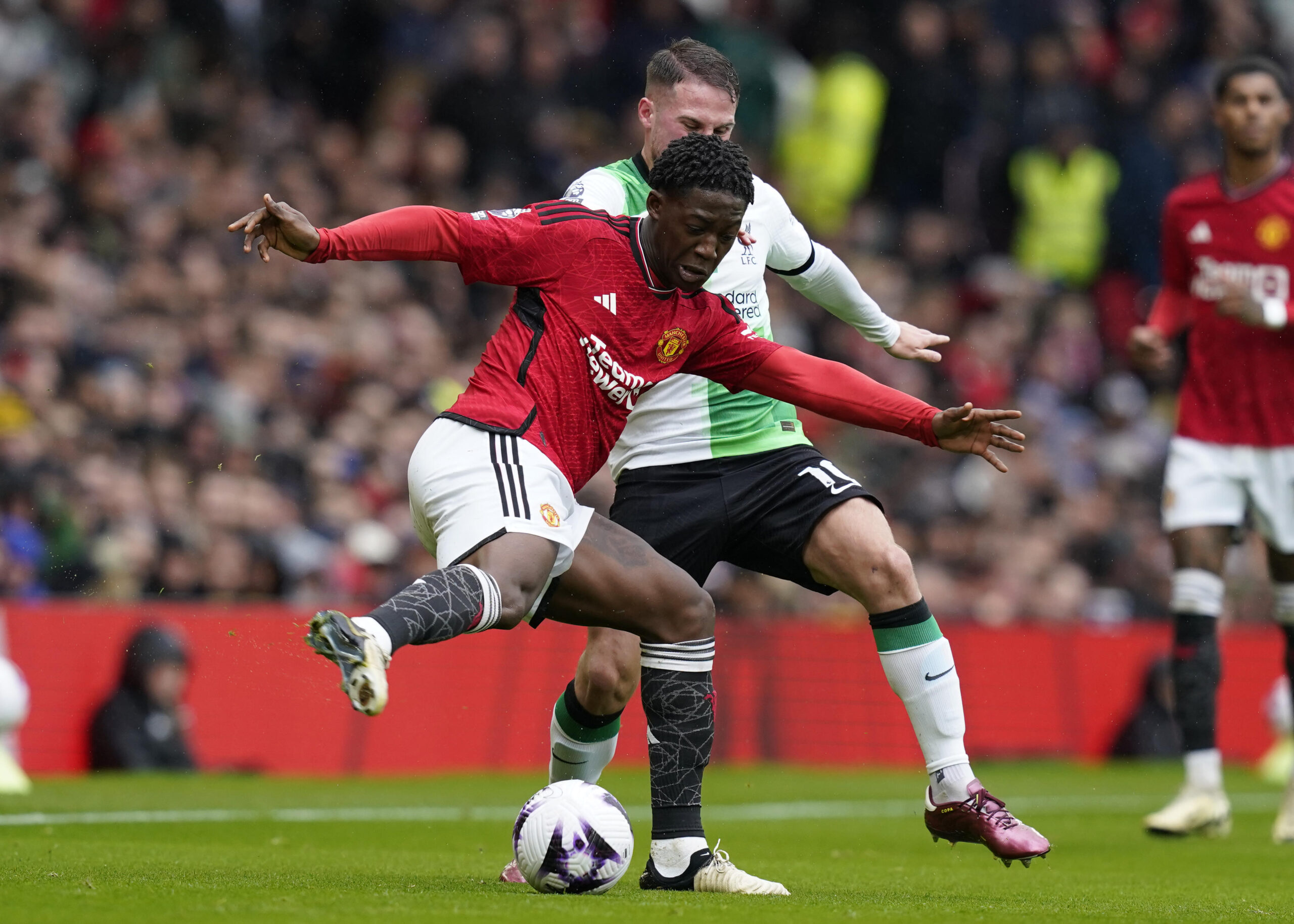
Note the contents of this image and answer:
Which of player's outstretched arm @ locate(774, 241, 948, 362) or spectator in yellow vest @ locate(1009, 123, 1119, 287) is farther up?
spectator in yellow vest @ locate(1009, 123, 1119, 287)

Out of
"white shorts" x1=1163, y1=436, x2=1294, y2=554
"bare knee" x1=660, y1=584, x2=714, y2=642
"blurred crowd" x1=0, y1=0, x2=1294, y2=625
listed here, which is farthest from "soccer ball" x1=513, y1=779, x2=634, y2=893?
"blurred crowd" x1=0, y1=0, x2=1294, y2=625

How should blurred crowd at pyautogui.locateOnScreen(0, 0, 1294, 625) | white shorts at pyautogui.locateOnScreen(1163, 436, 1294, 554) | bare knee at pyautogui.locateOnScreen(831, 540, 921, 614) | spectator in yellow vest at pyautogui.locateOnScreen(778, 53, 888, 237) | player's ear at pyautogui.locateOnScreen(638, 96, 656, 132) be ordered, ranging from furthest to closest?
spectator in yellow vest at pyautogui.locateOnScreen(778, 53, 888, 237) < blurred crowd at pyautogui.locateOnScreen(0, 0, 1294, 625) < white shorts at pyautogui.locateOnScreen(1163, 436, 1294, 554) < player's ear at pyautogui.locateOnScreen(638, 96, 656, 132) < bare knee at pyautogui.locateOnScreen(831, 540, 921, 614)

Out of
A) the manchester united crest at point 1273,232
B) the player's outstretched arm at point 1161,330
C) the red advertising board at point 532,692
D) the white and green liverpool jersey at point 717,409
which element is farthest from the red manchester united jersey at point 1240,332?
the red advertising board at point 532,692

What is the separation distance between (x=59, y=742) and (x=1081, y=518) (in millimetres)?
9380

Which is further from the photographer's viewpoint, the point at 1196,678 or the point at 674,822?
the point at 1196,678

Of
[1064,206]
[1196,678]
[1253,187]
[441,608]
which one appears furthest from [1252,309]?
[1064,206]

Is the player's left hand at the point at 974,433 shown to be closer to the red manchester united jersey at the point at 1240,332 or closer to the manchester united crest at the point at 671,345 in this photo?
the manchester united crest at the point at 671,345

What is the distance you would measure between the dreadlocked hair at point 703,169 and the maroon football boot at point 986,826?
2.02 m

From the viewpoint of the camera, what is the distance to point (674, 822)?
561cm

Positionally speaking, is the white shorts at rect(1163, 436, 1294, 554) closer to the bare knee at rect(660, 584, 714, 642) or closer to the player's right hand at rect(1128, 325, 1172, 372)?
the player's right hand at rect(1128, 325, 1172, 372)

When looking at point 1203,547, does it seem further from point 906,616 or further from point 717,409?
point 717,409

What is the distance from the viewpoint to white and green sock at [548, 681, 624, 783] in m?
6.20

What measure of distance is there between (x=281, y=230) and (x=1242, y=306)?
15.2 feet

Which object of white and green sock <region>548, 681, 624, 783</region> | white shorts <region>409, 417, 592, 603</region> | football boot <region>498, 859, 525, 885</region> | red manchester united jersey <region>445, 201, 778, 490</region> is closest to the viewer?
white shorts <region>409, 417, 592, 603</region>
